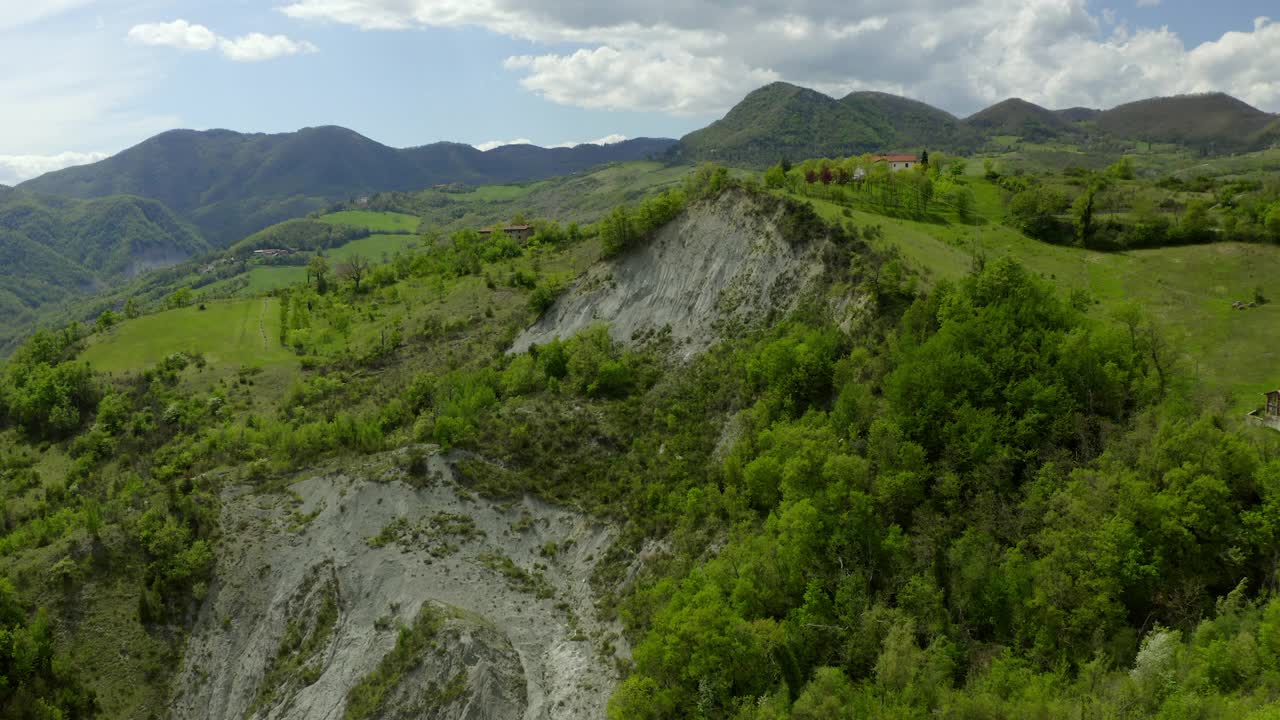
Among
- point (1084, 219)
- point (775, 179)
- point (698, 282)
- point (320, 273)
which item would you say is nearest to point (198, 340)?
point (320, 273)

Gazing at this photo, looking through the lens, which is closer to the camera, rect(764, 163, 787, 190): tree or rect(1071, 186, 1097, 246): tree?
rect(1071, 186, 1097, 246): tree

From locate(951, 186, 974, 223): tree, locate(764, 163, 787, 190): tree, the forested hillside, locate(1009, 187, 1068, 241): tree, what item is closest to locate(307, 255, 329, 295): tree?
the forested hillside

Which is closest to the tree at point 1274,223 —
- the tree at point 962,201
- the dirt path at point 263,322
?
the tree at point 962,201

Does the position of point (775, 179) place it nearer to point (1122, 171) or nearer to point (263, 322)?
point (1122, 171)

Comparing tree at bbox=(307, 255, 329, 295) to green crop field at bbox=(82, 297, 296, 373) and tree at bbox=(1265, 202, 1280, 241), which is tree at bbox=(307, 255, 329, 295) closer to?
green crop field at bbox=(82, 297, 296, 373)

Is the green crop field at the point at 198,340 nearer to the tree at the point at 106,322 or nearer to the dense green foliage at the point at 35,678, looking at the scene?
the tree at the point at 106,322

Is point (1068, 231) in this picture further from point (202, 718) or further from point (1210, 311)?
point (202, 718)
